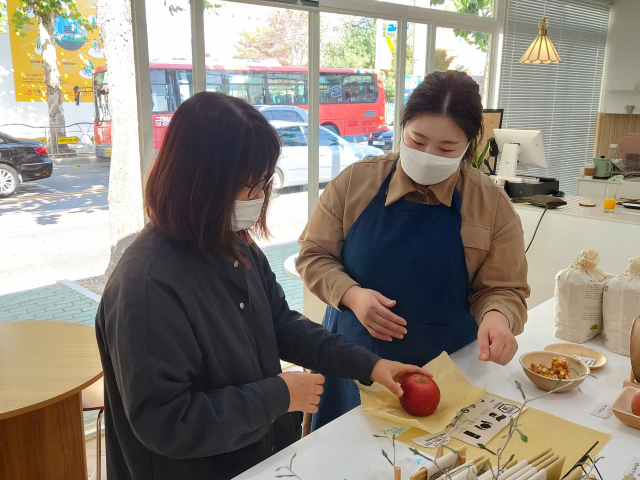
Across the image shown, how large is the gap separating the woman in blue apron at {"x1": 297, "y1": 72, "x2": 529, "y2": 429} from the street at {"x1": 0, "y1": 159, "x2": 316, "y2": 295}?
1246 millimetres

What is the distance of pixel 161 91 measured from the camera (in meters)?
3.07

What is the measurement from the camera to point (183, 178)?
104 cm

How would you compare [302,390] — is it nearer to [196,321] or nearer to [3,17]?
[196,321]

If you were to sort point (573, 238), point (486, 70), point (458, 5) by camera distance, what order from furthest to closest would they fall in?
point (486, 70) → point (458, 5) → point (573, 238)

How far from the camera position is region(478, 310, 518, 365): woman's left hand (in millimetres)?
1341

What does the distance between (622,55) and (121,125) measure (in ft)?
19.2

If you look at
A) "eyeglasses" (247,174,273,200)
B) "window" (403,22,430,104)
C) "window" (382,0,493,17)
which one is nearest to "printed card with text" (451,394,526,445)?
"eyeglasses" (247,174,273,200)

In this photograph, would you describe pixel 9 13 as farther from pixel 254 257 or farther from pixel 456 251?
pixel 456 251

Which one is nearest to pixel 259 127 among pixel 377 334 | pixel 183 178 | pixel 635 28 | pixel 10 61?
pixel 183 178

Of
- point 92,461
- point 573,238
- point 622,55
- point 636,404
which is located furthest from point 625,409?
point 622,55

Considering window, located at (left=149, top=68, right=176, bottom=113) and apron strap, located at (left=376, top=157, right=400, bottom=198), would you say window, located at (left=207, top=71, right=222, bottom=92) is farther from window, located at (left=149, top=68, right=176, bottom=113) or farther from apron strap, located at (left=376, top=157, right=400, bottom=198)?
apron strap, located at (left=376, top=157, right=400, bottom=198)

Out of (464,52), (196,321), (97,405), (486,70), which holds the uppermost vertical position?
(464,52)

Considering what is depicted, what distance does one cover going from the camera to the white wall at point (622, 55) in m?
6.25

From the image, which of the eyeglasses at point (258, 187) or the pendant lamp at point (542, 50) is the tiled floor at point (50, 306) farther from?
the pendant lamp at point (542, 50)
